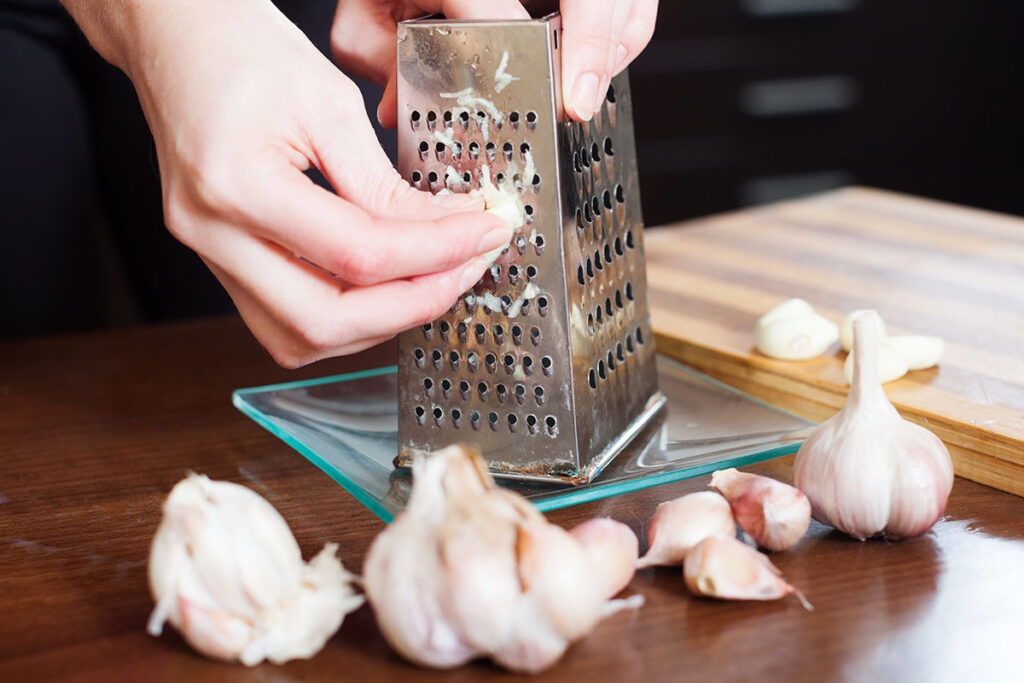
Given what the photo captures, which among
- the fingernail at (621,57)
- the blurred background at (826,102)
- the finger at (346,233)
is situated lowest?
the blurred background at (826,102)

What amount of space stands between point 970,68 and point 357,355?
2.87 meters

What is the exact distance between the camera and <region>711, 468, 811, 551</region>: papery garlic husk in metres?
0.74

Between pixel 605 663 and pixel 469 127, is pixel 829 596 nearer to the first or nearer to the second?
pixel 605 663

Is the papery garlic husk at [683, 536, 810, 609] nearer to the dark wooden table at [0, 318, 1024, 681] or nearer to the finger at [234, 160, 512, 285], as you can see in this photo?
the dark wooden table at [0, 318, 1024, 681]

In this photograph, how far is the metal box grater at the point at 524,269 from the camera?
0.83 meters

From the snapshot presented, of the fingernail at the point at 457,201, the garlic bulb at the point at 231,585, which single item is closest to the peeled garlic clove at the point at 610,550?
the garlic bulb at the point at 231,585

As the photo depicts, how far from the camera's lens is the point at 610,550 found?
2.29 ft

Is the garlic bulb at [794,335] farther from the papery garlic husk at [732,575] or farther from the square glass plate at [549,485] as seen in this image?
the papery garlic husk at [732,575]

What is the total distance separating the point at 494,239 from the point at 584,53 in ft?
0.52

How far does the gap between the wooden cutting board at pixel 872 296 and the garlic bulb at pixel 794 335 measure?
1cm

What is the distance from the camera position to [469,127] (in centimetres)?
85

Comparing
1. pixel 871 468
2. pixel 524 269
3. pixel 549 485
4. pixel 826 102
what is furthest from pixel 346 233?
pixel 826 102

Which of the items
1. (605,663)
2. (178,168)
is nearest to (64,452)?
(178,168)

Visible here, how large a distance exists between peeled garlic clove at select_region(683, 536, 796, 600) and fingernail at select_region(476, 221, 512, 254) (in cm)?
28
